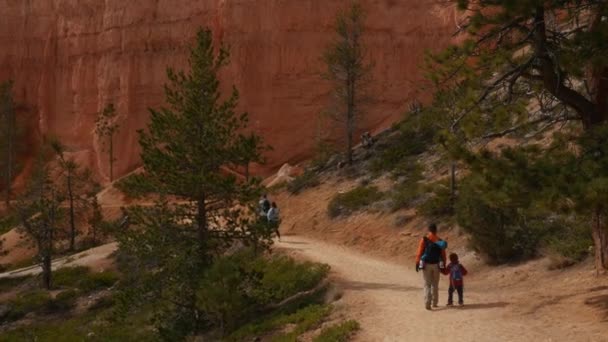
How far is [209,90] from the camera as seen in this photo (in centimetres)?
1777

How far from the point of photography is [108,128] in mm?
45938

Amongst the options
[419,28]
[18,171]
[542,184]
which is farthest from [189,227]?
[18,171]

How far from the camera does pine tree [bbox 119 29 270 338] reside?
54.9ft

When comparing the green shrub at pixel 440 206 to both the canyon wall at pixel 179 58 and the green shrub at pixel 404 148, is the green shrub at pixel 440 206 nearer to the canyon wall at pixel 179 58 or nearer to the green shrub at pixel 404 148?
the green shrub at pixel 404 148

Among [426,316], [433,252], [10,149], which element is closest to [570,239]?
[433,252]

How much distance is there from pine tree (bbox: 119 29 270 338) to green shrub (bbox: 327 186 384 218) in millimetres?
8005

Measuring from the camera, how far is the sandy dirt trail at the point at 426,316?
9812 millimetres

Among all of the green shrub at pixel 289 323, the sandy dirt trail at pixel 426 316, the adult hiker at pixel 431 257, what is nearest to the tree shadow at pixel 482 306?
the sandy dirt trail at pixel 426 316

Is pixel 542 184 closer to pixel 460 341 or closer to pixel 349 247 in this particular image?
pixel 460 341

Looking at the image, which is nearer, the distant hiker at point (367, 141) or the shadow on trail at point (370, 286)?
the shadow on trail at point (370, 286)

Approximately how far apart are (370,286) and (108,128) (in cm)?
3486

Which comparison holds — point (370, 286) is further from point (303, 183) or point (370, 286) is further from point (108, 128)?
point (108, 128)

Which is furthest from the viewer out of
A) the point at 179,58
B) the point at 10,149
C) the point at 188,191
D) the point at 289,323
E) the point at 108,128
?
the point at 10,149

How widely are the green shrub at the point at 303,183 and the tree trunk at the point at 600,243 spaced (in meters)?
19.0
